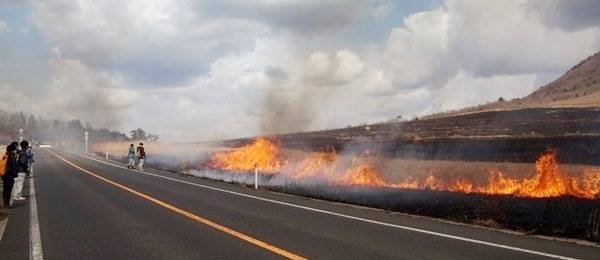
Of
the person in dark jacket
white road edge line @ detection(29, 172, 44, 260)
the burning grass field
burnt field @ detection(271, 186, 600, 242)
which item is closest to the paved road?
white road edge line @ detection(29, 172, 44, 260)

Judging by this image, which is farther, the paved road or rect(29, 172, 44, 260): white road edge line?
rect(29, 172, 44, 260): white road edge line

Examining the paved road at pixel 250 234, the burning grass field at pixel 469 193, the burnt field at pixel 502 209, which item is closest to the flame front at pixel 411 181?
the burning grass field at pixel 469 193

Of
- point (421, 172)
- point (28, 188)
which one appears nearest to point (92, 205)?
point (28, 188)

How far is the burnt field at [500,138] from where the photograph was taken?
37688mm

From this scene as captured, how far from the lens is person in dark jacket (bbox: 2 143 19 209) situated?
13641mm

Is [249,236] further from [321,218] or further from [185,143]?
[185,143]

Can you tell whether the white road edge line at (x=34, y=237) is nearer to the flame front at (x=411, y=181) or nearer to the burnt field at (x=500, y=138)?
the flame front at (x=411, y=181)

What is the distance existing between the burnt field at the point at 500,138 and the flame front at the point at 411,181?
140 inches

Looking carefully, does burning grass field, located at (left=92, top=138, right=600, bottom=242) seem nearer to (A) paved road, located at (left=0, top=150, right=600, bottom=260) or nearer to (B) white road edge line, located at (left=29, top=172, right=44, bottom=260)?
(A) paved road, located at (left=0, top=150, right=600, bottom=260)

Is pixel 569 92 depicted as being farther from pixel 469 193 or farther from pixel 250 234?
pixel 250 234

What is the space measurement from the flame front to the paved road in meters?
6.02

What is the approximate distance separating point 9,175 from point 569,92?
7541 centimetres

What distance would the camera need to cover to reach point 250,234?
29.3 ft

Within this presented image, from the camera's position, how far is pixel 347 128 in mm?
77312
